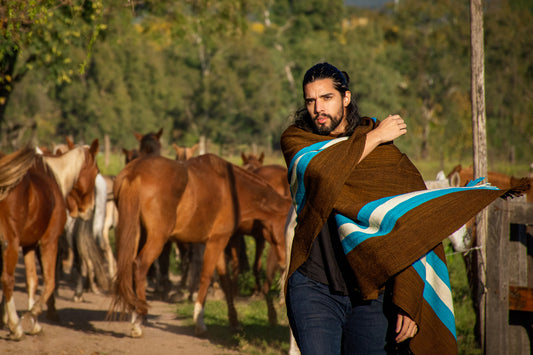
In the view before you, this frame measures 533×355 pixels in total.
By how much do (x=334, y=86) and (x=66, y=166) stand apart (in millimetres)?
6105

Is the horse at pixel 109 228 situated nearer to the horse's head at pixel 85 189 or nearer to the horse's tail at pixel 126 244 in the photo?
the horse's head at pixel 85 189

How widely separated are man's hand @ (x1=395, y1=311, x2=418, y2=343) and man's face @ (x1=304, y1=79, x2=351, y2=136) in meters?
0.98

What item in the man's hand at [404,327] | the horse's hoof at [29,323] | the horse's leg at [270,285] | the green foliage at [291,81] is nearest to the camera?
the man's hand at [404,327]

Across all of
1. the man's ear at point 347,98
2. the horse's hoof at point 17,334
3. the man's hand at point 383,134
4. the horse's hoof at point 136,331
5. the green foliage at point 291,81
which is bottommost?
the horse's hoof at point 136,331

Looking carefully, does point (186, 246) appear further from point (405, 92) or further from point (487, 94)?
point (405, 92)

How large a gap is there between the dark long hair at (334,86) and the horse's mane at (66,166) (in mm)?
5648

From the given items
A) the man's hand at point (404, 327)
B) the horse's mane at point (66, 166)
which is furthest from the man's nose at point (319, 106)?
the horse's mane at point (66, 166)

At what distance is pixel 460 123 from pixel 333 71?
4051 centimetres

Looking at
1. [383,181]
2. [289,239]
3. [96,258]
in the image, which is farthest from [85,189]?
[383,181]

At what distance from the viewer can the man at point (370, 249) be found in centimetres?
283

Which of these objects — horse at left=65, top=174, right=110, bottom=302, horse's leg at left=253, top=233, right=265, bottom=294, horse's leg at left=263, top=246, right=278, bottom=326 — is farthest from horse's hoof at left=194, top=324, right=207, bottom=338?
horse at left=65, top=174, right=110, bottom=302

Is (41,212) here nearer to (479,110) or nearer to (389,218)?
(479,110)

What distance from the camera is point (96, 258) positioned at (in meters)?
9.57

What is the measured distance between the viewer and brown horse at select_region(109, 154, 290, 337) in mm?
7164
